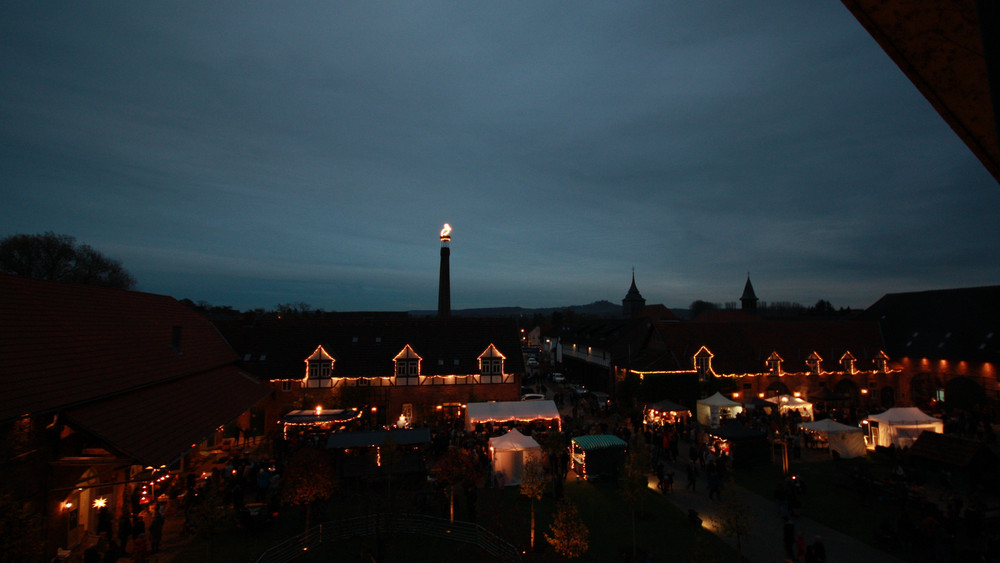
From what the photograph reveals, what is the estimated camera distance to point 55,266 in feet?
149

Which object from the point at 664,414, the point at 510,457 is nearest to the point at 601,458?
the point at 510,457

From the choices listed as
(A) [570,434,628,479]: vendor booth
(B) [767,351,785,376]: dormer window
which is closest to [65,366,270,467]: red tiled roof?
(A) [570,434,628,479]: vendor booth

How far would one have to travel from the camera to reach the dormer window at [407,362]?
31.3 metres

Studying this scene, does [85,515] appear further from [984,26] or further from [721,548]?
[984,26]

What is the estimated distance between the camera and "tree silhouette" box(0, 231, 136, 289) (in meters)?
43.1

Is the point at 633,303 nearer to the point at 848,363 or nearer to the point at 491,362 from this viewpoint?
the point at 848,363

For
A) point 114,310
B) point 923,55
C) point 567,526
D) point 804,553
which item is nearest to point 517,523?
point 567,526

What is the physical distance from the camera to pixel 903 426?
22578 millimetres

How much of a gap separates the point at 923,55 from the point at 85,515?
66.8 ft

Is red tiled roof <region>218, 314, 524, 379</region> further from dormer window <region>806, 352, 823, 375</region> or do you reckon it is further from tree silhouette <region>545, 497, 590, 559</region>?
dormer window <region>806, 352, 823, 375</region>

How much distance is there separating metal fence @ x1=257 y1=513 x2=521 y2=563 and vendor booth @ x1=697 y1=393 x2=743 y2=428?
724 inches

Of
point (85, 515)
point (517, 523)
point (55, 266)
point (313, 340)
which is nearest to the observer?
point (85, 515)

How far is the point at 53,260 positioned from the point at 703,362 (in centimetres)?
5909

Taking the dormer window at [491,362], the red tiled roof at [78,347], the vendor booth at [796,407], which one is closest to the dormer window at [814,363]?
the vendor booth at [796,407]
